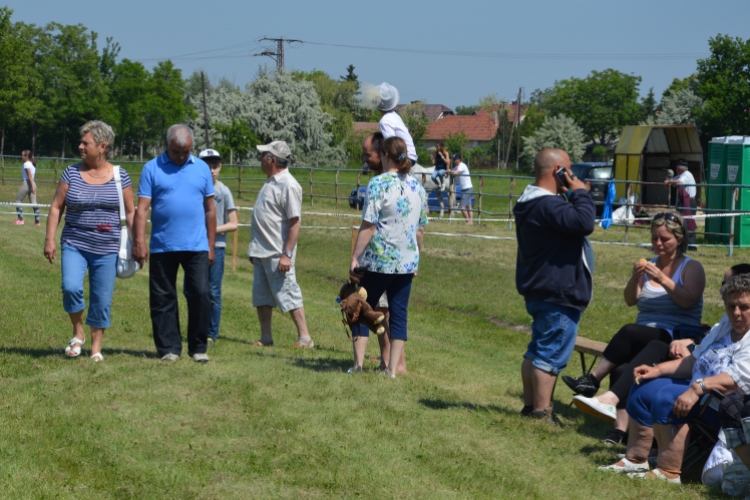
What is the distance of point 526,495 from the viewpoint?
463cm

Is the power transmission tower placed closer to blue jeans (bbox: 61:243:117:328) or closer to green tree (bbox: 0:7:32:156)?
green tree (bbox: 0:7:32:156)

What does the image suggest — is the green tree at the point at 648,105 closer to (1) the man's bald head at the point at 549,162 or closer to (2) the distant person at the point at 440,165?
(2) the distant person at the point at 440,165

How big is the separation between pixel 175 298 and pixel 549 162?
3113mm

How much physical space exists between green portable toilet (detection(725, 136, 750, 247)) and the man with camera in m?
14.5

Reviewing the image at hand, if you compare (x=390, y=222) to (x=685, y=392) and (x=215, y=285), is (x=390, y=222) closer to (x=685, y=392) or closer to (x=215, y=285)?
(x=685, y=392)

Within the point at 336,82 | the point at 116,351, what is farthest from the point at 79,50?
the point at 116,351

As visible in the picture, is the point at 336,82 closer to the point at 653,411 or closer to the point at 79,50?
the point at 79,50

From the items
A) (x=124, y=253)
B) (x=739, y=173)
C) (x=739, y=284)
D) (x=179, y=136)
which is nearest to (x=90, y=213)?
(x=124, y=253)

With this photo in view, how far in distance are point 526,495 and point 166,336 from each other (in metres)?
3.51

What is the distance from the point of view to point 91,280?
22.8ft

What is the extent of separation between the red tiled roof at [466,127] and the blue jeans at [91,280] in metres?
129

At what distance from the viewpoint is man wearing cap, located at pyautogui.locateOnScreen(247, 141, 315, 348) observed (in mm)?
8203

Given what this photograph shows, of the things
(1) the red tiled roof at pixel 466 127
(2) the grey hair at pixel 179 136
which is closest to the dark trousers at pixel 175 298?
(2) the grey hair at pixel 179 136

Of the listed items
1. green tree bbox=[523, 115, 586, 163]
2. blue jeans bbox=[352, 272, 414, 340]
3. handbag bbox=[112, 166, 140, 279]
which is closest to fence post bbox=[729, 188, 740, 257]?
blue jeans bbox=[352, 272, 414, 340]
